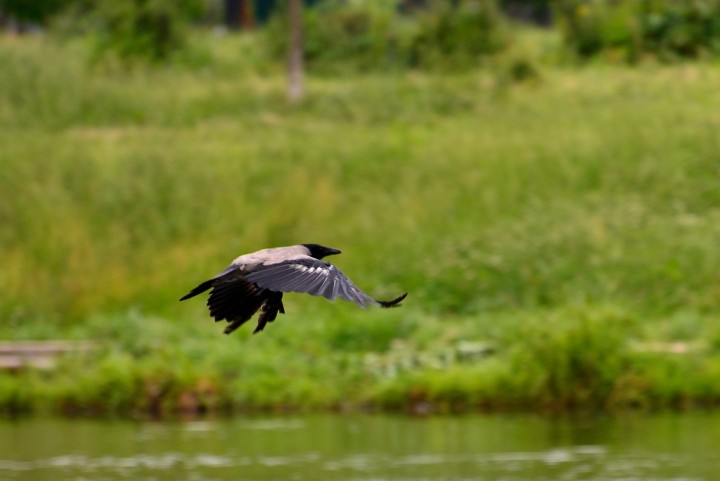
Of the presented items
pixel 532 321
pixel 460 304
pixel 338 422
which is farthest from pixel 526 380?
pixel 460 304

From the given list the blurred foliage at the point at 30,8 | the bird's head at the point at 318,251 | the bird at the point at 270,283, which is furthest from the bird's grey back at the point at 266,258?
the blurred foliage at the point at 30,8

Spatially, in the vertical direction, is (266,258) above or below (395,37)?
below

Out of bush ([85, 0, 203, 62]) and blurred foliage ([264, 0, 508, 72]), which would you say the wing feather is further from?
bush ([85, 0, 203, 62])

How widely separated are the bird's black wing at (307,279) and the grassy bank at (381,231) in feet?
20.0

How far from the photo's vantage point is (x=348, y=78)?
26.4 meters

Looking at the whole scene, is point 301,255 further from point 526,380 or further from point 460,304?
point 460,304

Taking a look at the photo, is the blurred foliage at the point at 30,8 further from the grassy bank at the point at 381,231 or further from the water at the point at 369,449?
the water at the point at 369,449

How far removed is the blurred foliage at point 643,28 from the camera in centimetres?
2478

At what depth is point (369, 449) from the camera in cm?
1101

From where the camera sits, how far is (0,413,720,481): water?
10.1 meters

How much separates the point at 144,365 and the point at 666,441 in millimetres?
4669

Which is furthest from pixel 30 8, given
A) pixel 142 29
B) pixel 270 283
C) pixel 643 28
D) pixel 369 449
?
pixel 270 283

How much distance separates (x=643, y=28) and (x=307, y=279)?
2035 centimetres

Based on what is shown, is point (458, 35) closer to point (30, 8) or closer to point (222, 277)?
point (30, 8)
